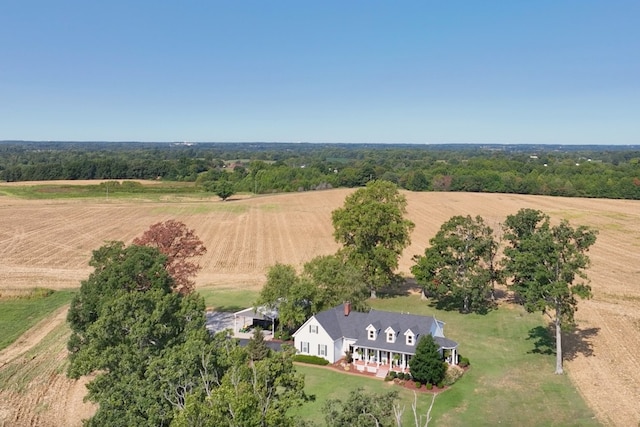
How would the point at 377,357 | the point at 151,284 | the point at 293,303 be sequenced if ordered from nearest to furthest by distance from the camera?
the point at 151,284 < the point at 377,357 < the point at 293,303

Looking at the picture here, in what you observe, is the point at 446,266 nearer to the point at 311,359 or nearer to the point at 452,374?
the point at 452,374

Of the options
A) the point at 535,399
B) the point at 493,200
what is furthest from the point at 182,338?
the point at 493,200

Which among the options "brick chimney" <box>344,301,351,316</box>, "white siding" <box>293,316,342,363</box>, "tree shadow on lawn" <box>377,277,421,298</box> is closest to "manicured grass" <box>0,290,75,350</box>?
"white siding" <box>293,316,342,363</box>

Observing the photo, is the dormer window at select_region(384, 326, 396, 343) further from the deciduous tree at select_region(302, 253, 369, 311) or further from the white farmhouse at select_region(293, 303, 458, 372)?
the deciduous tree at select_region(302, 253, 369, 311)

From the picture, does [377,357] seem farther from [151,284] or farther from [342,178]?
[342,178]

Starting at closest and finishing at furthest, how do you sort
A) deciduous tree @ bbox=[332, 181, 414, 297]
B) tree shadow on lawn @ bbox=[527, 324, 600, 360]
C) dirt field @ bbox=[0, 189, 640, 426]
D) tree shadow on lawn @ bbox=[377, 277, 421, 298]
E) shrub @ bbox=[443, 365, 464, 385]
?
dirt field @ bbox=[0, 189, 640, 426] → shrub @ bbox=[443, 365, 464, 385] → tree shadow on lawn @ bbox=[527, 324, 600, 360] → deciduous tree @ bbox=[332, 181, 414, 297] → tree shadow on lawn @ bbox=[377, 277, 421, 298]

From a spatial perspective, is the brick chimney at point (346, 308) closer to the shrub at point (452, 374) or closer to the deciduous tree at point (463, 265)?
the shrub at point (452, 374)

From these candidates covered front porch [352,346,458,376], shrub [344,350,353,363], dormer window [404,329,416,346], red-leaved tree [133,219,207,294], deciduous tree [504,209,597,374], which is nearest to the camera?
deciduous tree [504,209,597,374]

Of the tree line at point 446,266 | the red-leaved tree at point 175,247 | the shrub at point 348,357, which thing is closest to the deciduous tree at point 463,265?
the tree line at point 446,266
